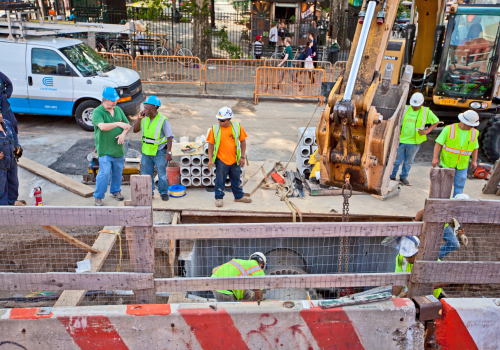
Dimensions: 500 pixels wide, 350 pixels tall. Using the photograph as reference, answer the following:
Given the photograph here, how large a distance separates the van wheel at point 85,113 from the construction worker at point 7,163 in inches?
174

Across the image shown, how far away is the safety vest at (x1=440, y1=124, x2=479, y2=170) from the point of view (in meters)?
7.08

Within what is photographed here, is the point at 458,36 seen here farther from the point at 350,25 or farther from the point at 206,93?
the point at 350,25

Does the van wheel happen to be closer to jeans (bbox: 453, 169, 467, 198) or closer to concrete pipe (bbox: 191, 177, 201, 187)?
concrete pipe (bbox: 191, 177, 201, 187)

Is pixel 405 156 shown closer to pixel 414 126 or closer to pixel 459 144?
pixel 414 126

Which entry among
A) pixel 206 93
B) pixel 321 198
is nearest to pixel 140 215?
pixel 321 198

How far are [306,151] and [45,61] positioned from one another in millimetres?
6866

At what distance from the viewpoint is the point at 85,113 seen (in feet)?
36.2

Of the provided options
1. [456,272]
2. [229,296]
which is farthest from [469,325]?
[229,296]

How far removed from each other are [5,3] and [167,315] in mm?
9653

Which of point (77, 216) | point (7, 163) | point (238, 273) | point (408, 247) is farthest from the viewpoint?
point (7, 163)

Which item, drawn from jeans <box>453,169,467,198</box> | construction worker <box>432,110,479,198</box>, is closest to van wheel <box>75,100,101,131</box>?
construction worker <box>432,110,479,198</box>

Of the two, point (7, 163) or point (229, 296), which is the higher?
point (7, 163)

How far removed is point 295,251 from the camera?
6746 millimetres

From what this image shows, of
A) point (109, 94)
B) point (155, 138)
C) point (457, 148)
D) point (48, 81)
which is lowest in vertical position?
point (457, 148)
